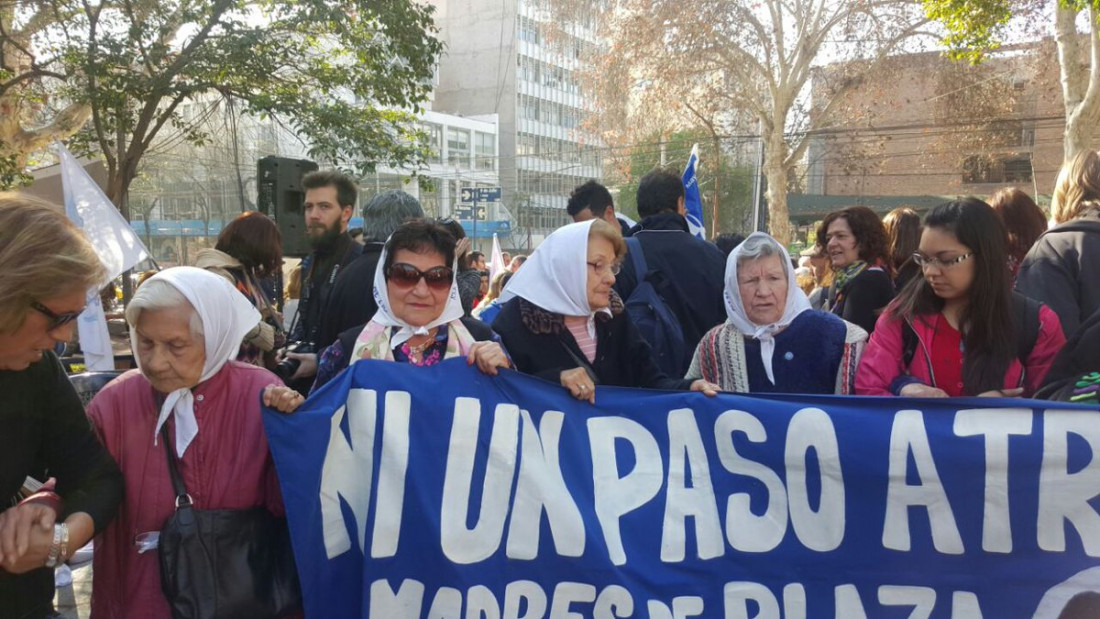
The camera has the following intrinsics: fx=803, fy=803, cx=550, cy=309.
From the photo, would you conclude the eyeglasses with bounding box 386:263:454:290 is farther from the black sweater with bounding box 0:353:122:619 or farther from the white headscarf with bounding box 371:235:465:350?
the black sweater with bounding box 0:353:122:619

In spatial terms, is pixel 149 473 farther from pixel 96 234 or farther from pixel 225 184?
pixel 225 184

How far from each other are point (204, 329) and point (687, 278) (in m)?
2.53

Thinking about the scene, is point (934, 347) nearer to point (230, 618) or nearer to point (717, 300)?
point (717, 300)

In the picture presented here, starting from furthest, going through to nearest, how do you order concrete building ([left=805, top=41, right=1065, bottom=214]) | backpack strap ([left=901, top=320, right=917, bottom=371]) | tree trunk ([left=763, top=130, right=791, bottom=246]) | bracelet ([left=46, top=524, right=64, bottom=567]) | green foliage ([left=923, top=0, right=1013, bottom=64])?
1. concrete building ([left=805, top=41, right=1065, bottom=214])
2. tree trunk ([left=763, top=130, right=791, bottom=246])
3. green foliage ([left=923, top=0, right=1013, bottom=64])
4. backpack strap ([left=901, top=320, right=917, bottom=371])
5. bracelet ([left=46, top=524, right=64, bottom=567])

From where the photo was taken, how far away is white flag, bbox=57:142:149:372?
468 cm

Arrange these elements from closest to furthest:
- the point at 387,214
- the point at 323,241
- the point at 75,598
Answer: the point at 387,214
the point at 75,598
the point at 323,241

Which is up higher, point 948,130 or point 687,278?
point 948,130

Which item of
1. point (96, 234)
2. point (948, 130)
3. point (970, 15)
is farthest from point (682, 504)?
point (948, 130)

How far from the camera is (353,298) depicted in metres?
3.52

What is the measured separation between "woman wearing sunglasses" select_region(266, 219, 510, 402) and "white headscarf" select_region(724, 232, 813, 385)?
96 centimetres

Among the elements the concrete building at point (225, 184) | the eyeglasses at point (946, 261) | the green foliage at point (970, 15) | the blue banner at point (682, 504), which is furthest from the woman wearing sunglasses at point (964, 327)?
the concrete building at point (225, 184)

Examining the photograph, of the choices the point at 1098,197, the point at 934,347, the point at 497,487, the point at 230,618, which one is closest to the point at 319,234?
the point at 497,487

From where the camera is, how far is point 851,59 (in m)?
23.2

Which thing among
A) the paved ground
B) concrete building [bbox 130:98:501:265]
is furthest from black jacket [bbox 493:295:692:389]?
concrete building [bbox 130:98:501:265]
